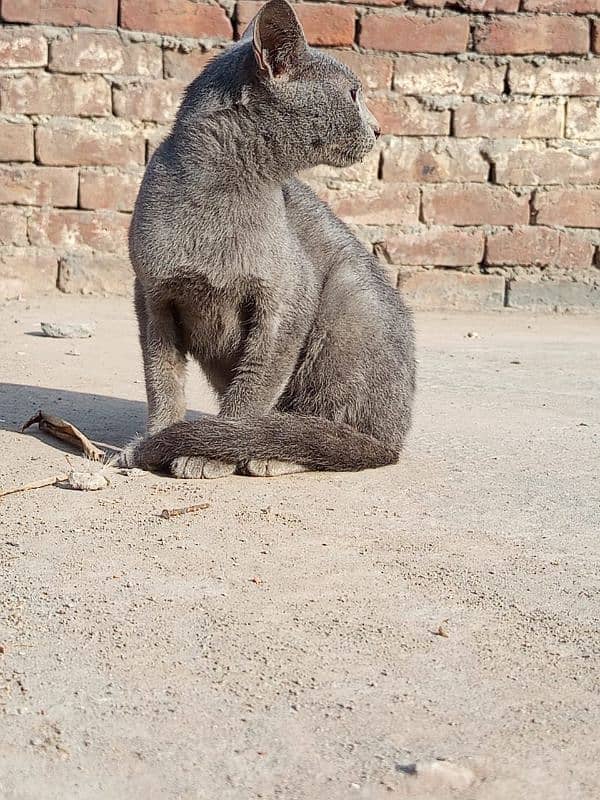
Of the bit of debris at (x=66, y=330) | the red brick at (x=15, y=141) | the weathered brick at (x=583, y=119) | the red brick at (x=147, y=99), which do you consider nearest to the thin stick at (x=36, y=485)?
the bit of debris at (x=66, y=330)

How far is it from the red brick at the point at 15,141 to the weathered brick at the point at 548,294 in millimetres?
3386

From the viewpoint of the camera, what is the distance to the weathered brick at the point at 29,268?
301 inches

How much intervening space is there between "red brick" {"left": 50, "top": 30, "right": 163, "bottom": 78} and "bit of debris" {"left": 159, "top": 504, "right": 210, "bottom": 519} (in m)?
5.04

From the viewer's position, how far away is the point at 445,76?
310 inches

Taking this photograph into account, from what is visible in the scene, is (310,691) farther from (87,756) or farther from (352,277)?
(352,277)

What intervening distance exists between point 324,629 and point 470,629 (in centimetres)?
32

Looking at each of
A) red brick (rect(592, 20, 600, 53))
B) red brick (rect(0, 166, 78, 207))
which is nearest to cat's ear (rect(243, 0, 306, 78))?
red brick (rect(0, 166, 78, 207))

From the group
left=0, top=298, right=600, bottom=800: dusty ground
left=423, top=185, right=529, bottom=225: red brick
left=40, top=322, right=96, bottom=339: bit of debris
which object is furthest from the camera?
left=423, top=185, right=529, bottom=225: red brick

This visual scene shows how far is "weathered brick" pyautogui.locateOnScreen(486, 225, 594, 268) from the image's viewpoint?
8047mm

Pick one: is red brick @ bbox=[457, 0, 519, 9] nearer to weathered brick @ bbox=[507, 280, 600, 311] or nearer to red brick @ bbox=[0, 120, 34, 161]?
weathered brick @ bbox=[507, 280, 600, 311]

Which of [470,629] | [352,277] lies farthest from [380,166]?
[470,629]

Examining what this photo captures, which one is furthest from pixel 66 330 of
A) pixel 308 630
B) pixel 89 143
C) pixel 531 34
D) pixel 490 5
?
pixel 308 630

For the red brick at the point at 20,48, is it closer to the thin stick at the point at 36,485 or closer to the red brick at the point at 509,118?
the red brick at the point at 509,118

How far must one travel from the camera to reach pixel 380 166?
7926mm
